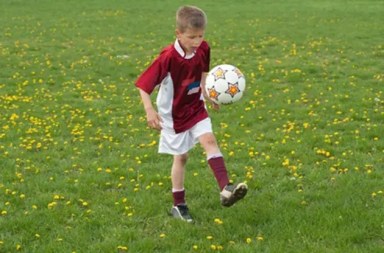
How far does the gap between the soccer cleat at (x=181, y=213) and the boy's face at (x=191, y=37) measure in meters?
1.92

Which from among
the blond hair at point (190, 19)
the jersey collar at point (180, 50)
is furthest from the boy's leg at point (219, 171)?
the blond hair at point (190, 19)

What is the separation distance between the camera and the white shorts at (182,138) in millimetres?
6262

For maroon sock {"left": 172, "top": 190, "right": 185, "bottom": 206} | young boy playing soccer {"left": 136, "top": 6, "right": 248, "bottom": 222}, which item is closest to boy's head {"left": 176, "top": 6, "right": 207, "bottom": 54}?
young boy playing soccer {"left": 136, "top": 6, "right": 248, "bottom": 222}

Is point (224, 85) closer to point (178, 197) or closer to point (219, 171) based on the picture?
point (219, 171)

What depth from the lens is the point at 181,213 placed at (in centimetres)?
655

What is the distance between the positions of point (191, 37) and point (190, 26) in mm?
130

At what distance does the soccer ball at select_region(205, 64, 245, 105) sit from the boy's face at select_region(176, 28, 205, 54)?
2.34ft

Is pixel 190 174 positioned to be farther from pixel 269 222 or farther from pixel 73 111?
pixel 73 111

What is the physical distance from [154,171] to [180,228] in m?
2.16

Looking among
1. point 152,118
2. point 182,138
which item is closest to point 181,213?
point 182,138

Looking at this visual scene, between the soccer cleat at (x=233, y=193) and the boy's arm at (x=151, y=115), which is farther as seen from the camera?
the boy's arm at (x=151, y=115)

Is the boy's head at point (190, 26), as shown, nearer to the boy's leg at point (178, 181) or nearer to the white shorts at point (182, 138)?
the white shorts at point (182, 138)

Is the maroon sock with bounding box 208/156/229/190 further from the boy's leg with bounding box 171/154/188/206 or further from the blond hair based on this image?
the blond hair

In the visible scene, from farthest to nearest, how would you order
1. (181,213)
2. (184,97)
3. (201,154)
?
(201,154) < (181,213) < (184,97)
